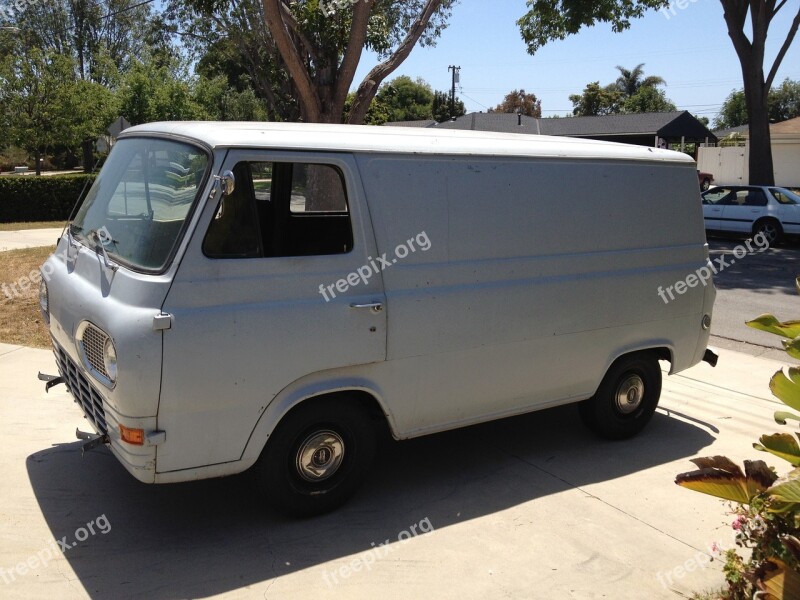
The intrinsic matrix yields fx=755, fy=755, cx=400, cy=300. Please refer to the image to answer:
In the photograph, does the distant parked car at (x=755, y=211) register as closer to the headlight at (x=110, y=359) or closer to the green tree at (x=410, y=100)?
the headlight at (x=110, y=359)

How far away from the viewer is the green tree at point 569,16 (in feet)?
60.4

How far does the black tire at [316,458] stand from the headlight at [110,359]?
92cm

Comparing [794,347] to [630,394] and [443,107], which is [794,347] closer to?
[630,394]

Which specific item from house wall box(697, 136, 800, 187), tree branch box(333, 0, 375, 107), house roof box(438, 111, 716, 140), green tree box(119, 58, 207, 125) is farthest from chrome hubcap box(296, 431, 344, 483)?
house wall box(697, 136, 800, 187)

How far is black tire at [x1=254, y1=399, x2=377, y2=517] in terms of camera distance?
166 inches

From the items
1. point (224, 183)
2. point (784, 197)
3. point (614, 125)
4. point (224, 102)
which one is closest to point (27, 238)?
point (224, 183)

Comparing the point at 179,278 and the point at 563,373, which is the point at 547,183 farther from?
the point at 179,278

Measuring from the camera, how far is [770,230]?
18703 millimetres

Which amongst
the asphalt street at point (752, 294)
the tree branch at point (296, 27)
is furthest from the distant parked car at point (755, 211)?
the tree branch at point (296, 27)

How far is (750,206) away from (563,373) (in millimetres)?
15959

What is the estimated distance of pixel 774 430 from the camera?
20.3 feet

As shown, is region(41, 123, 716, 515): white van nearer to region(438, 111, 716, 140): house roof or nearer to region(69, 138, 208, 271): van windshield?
region(69, 138, 208, 271): van windshield

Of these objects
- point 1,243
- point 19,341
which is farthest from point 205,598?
point 1,243

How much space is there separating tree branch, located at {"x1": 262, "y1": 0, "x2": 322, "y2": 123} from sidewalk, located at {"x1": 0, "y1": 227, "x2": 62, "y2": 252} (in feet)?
21.0
